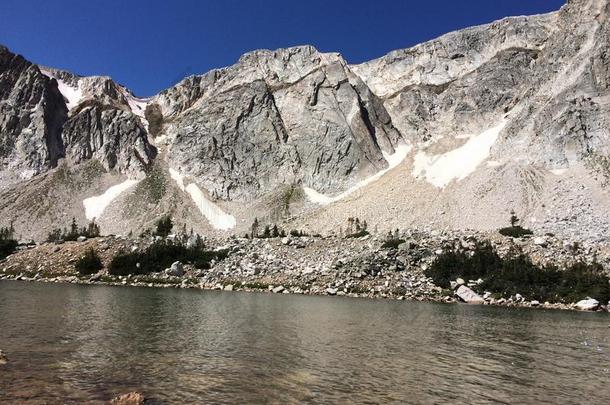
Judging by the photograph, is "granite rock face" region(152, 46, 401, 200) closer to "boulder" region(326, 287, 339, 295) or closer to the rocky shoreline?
the rocky shoreline

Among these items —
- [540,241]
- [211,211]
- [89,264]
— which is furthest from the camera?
[211,211]

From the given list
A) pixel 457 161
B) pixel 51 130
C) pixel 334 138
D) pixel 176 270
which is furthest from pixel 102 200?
pixel 457 161

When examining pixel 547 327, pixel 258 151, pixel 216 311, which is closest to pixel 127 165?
pixel 258 151

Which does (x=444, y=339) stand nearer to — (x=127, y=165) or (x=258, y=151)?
(x=258, y=151)

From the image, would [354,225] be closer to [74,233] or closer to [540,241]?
[540,241]

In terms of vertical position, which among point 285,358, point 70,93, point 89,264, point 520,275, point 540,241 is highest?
point 70,93

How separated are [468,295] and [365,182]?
77.6 meters

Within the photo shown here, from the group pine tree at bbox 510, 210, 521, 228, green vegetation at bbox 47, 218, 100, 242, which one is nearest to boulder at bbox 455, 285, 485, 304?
pine tree at bbox 510, 210, 521, 228

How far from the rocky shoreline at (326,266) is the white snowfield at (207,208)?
149ft

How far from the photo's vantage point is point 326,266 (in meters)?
63.4

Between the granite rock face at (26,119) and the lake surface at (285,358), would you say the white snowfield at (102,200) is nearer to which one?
the granite rock face at (26,119)

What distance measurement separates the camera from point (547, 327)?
32812mm

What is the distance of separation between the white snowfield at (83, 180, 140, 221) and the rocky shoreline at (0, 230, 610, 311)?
48.5 metres

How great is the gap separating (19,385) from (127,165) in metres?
138
